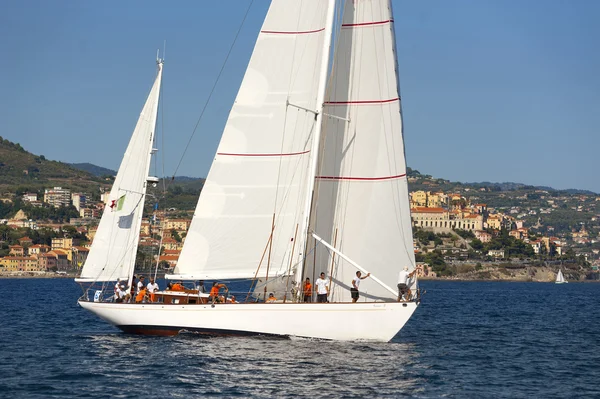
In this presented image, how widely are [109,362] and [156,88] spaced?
8691mm

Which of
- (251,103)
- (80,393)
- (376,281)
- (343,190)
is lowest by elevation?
(80,393)

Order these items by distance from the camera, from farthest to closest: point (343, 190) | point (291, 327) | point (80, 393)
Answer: point (343, 190) < point (291, 327) < point (80, 393)

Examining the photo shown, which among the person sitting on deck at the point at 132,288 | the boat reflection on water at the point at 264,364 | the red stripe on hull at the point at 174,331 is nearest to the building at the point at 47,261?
the person sitting on deck at the point at 132,288

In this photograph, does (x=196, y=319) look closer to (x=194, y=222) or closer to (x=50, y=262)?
(x=194, y=222)

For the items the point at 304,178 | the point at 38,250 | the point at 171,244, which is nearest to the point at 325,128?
the point at 304,178

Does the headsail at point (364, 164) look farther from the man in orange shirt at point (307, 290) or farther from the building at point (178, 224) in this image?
the building at point (178, 224)

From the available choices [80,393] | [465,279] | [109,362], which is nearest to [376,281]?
[109,362]

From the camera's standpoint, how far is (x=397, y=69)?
1027 inches

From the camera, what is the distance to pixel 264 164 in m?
27.0

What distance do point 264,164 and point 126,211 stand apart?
437 centimetres

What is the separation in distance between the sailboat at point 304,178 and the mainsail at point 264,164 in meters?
0.03

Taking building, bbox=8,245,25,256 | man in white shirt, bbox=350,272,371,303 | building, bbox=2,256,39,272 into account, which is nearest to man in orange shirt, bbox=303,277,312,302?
man in white shirt, bbox=350,272,371,303

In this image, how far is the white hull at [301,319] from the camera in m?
24.7

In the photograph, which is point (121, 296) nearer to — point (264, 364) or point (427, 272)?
point (264, 364)
